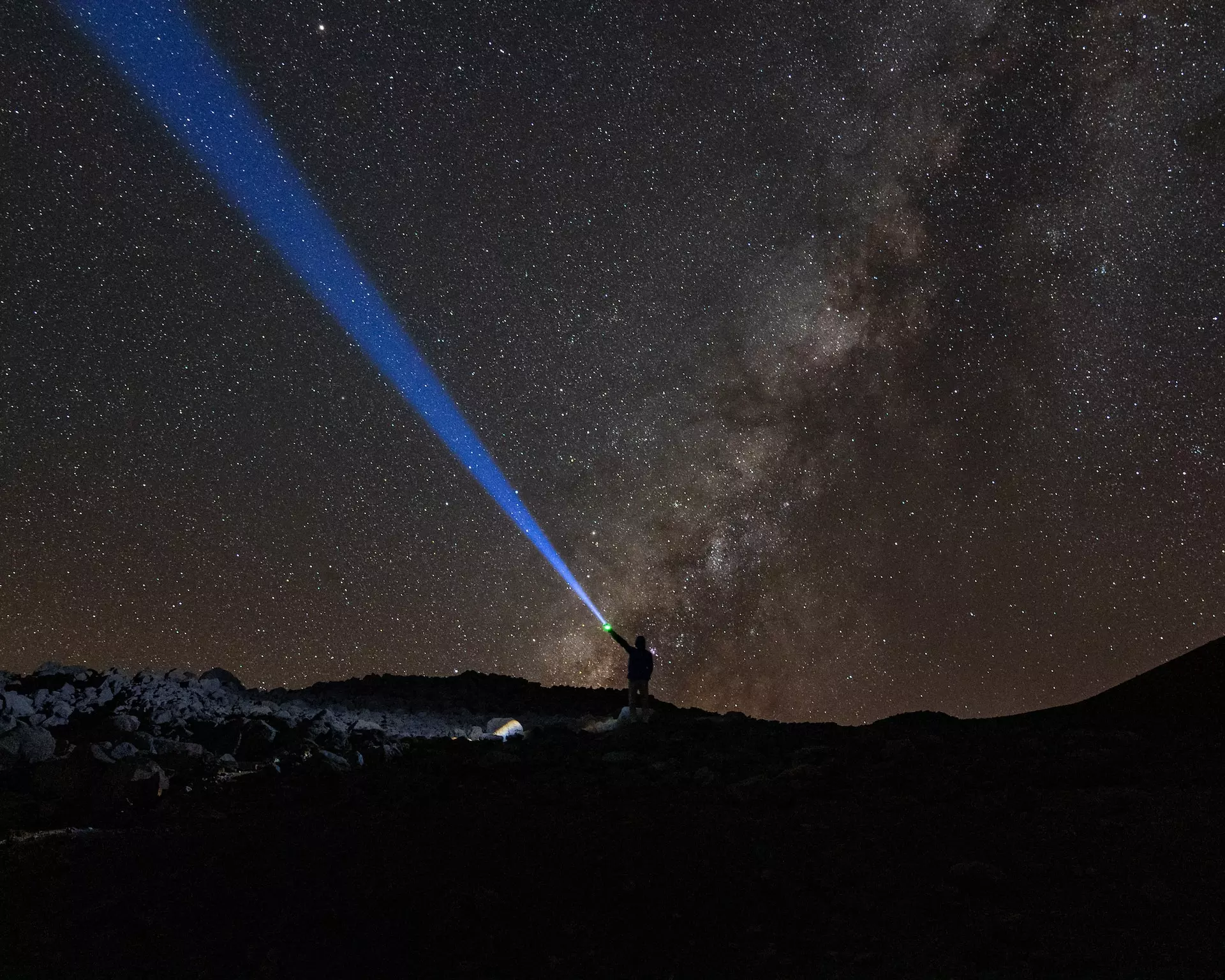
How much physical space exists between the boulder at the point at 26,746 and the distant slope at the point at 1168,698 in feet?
35.3

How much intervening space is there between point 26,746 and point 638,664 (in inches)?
295

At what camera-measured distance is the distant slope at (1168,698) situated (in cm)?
969

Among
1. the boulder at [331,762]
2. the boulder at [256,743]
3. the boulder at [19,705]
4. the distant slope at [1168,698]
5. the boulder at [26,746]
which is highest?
the boulder at [19,705]

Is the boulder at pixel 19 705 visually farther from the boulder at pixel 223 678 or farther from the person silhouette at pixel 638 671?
the person silhouette at pixel 638 671

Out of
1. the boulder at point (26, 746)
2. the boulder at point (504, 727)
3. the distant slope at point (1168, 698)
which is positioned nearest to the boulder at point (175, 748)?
the boulder at point (26, 746)

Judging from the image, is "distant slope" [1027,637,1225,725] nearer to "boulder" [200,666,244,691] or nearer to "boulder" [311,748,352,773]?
"boulder" [311,748,352,773]

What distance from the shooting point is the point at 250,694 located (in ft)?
47.3

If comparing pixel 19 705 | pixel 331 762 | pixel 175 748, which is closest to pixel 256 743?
pixel 175 748

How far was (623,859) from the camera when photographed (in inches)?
217

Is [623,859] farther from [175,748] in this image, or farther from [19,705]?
[19,705]

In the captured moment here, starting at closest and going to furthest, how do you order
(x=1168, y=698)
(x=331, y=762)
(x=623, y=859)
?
(x=623, y=859), (x=331, y=762), (x=1168, y=698)

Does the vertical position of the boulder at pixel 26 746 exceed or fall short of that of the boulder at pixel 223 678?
it falls short

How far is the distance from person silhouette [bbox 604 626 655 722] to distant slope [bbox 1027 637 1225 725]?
5.11 m

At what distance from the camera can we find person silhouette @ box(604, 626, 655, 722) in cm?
1270
